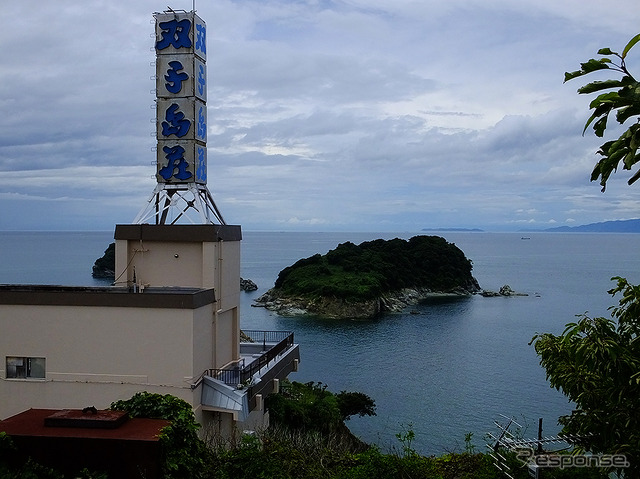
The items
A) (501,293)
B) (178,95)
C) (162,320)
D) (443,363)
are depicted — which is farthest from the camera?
(501,293)

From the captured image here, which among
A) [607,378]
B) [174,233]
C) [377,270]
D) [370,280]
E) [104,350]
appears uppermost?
[174,233]

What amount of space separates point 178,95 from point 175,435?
33.9 ft

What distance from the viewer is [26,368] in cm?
1325

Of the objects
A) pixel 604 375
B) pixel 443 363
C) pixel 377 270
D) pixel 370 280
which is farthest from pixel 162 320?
pixel 377 270

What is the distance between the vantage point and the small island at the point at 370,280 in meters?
67.5

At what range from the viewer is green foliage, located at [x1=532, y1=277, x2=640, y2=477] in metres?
5.88

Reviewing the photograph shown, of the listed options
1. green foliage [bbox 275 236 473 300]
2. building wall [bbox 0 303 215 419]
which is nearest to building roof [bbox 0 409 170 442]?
building wall [bbox 0 303 215 419]

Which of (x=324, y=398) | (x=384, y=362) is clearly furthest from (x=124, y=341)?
(x=384, y=362)

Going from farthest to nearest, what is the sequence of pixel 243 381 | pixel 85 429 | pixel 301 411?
pixel 301 411 < pixel 243 381 < pixel 85 429

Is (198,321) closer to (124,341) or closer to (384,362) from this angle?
(124,341)

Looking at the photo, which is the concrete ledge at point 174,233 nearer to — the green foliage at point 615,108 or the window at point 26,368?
the window at point 26,368

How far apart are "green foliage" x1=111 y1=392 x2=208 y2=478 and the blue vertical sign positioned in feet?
27.2

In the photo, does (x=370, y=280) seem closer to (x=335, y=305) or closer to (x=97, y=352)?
(x=335, y=305)

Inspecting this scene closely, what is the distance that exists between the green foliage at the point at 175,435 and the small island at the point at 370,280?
5689 cm
